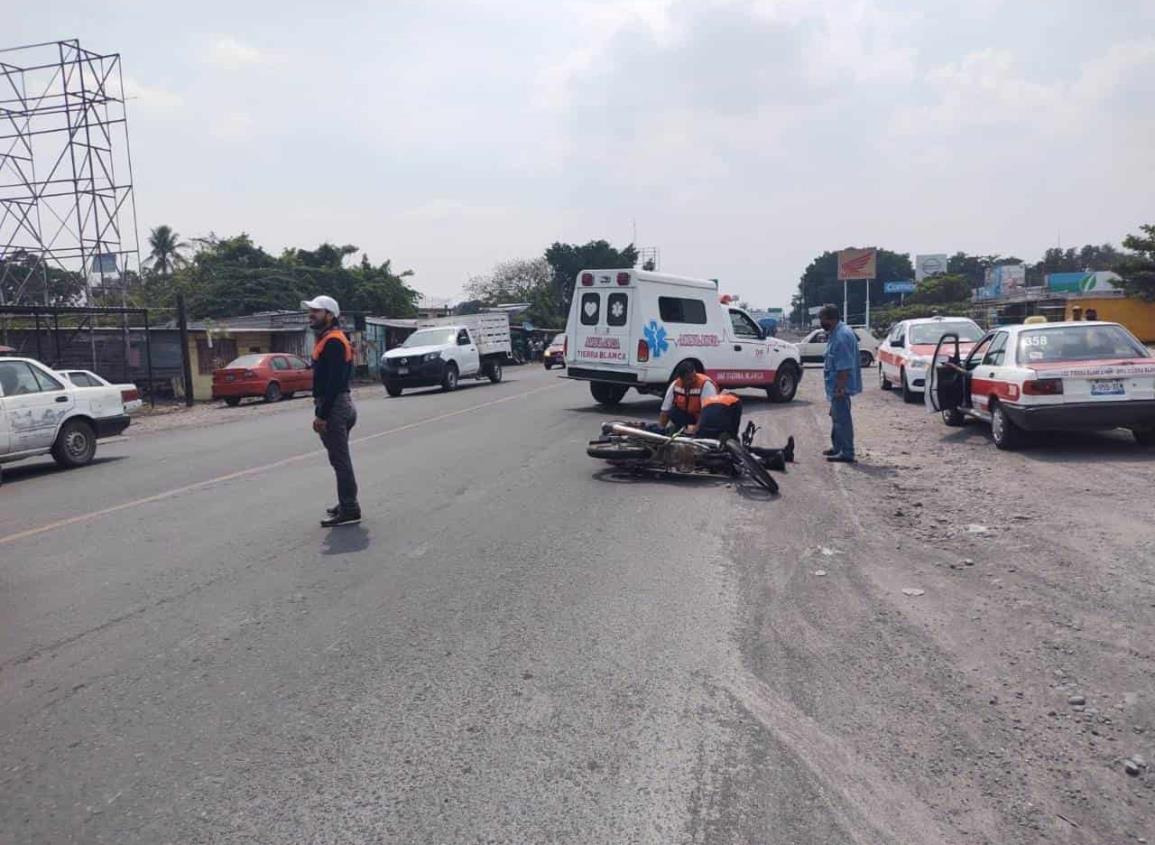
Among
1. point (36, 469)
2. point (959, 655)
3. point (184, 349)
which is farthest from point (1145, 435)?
point (184, 349)

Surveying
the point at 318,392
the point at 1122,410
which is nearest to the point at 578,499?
the point at 318,392

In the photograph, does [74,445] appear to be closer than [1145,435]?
No

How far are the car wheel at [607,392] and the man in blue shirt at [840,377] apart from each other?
22.9ft

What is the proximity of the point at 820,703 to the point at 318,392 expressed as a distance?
5.00 m

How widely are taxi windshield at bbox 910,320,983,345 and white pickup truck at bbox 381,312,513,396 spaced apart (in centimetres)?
1281

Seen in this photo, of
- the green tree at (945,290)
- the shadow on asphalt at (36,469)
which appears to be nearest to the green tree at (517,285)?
the green tree at (945,290)

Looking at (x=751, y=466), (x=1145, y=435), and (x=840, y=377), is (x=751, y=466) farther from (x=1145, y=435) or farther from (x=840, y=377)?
(x=1145, y=435)

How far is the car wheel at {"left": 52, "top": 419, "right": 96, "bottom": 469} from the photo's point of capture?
1267 cm

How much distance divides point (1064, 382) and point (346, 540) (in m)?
7.96

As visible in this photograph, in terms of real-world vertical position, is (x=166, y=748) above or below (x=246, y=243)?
below

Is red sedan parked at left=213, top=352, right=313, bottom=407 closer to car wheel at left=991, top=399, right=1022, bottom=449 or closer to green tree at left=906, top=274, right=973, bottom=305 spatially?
car wheel at left=991, top=399, right=1022, bottom=449

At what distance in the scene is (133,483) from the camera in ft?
35.4

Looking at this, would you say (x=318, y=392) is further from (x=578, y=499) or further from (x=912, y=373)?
(x=912, y=373)

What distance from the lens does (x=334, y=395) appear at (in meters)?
7.62
